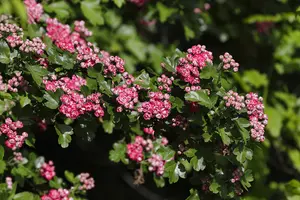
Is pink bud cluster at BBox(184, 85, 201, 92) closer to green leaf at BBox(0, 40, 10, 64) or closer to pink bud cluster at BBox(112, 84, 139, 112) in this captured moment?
pink bud cluster at BBox(112, 84, 139, 112)

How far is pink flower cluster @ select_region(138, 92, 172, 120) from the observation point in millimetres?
2318

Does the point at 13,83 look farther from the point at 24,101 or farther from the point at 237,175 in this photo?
the point at 237,175

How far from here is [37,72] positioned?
2.32m

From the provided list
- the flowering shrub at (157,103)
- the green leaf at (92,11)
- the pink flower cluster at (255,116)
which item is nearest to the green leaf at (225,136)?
the flowering shrub at (157,103)

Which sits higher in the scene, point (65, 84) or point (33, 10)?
point (33, 10)

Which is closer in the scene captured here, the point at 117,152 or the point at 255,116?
the point at 255,116

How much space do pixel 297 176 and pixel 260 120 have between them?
7.03 feet

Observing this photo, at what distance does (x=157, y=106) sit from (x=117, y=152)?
0.52 m

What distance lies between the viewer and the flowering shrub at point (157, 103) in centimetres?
232

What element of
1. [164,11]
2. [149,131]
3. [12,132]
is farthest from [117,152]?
[164,11]

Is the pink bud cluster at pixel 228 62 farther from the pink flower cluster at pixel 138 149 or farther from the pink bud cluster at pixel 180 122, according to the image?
the pink flower cluster at pixel 138 149

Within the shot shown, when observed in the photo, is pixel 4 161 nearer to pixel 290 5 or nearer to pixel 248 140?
pixel 248 140

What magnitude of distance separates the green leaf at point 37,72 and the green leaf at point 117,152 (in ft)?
1.95

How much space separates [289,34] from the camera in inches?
170
